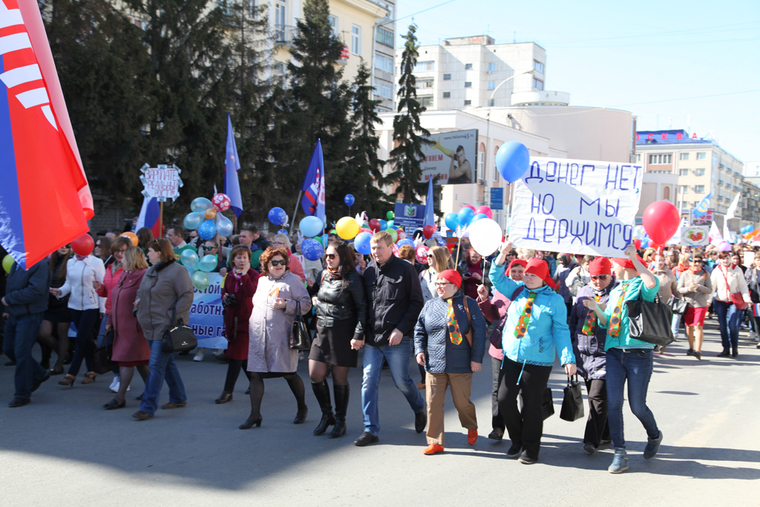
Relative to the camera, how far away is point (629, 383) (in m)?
5.55

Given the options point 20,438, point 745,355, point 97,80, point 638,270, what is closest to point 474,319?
point 638,270

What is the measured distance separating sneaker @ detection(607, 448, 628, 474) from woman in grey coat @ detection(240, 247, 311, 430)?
310cm

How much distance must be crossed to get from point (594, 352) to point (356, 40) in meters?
35.2

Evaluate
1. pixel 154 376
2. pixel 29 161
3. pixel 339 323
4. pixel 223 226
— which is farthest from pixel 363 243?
pixel 29 161

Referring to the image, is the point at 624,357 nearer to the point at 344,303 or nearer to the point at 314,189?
the point at 344,303

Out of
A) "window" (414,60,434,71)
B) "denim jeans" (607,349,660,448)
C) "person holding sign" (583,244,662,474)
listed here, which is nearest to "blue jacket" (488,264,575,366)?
"person holding sign" (583,244,662,474)

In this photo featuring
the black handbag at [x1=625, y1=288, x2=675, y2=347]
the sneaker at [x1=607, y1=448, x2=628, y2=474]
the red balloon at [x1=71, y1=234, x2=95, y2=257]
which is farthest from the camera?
the red balloon at [x1=71, y1=234, x2=95, y2=257]

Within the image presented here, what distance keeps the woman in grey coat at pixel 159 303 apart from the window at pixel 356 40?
3311cm

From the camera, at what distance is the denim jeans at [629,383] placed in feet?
18.0

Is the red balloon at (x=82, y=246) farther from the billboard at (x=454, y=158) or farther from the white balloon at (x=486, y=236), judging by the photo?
the billboard at (x=454, y=158)

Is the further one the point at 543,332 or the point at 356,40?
the point at 356,40

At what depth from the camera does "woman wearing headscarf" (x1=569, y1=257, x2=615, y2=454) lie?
19.0ft

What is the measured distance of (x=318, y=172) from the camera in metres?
15.5

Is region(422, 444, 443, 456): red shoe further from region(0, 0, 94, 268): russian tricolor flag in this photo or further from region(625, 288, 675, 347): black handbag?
region(0, 0, 94, 268): russian tricolor flag
